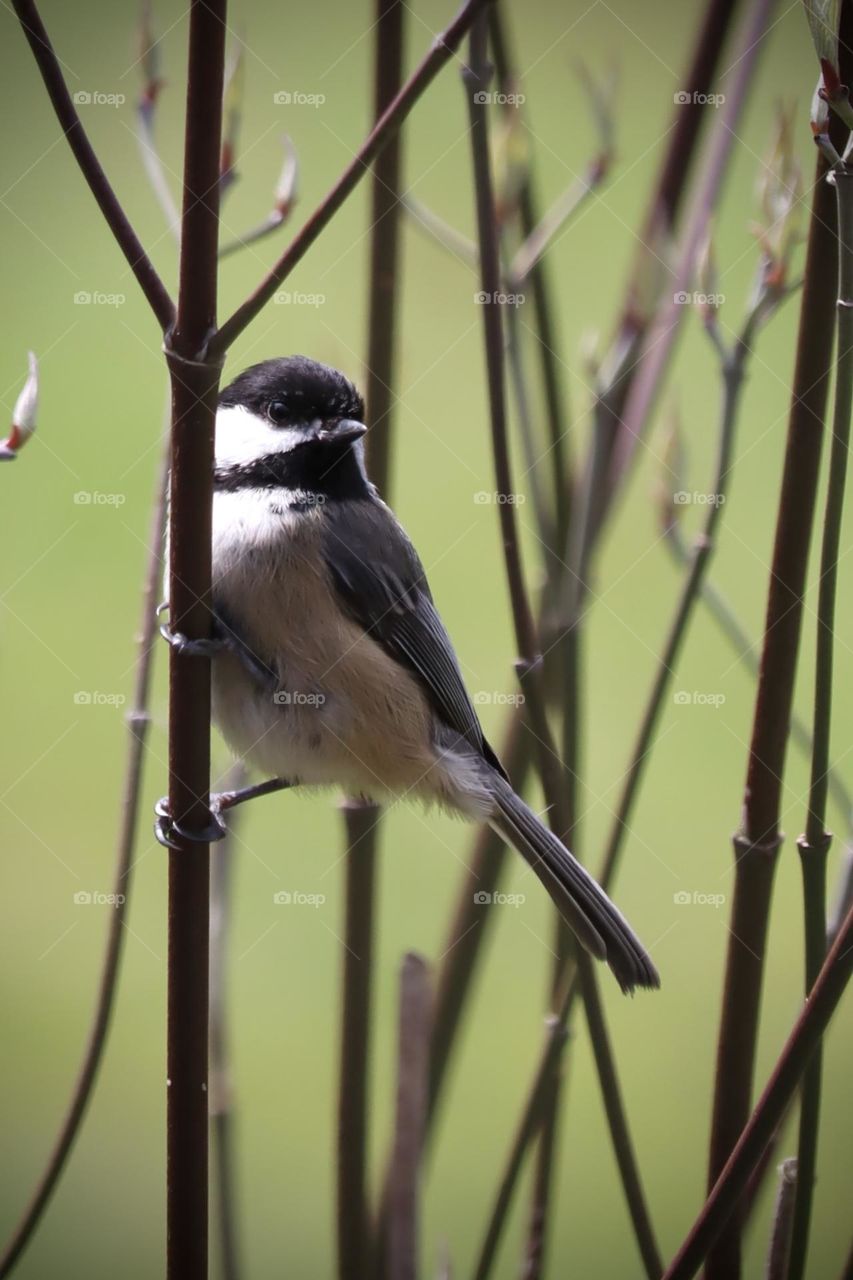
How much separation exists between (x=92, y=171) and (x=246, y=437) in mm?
364

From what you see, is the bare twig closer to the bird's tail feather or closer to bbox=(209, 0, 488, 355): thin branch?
bbox=(209, 0, 488, 355): thin branch

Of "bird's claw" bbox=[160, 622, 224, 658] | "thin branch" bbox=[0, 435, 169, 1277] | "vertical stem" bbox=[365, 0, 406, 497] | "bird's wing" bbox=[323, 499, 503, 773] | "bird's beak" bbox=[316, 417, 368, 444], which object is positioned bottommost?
"thin branch" bbox=[0, 435, 169, 1277]

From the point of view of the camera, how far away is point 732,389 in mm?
956

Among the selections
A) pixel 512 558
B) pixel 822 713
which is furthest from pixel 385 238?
pixel 822 713

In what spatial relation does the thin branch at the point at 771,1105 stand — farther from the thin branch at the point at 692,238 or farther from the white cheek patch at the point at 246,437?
the white cheek patch at the point at 246,437

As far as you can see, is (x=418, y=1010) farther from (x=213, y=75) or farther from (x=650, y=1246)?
(x=213, y=75)

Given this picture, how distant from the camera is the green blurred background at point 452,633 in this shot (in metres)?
1.06

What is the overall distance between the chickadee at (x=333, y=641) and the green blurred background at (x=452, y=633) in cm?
4

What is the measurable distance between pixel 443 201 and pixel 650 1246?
3.13 feet

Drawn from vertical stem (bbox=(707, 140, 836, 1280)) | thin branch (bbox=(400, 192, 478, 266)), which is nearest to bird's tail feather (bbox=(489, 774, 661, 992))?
vertical stem (bbox=(707, 140, 836, 1280))

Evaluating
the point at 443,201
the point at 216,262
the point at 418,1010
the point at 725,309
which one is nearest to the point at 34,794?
the point at 418,1010

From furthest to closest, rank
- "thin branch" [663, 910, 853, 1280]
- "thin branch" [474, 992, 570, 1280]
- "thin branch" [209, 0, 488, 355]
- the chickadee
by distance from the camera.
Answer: the chickadee < "thin branch" [474, 992, 570, 1280] < "thin branch" [663, 910, 853, 1280] < "thin branch" [209, 0, 488, 355]

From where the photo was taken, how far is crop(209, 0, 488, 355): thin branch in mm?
706

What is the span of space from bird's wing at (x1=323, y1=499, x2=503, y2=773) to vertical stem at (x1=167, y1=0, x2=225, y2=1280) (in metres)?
0.26
